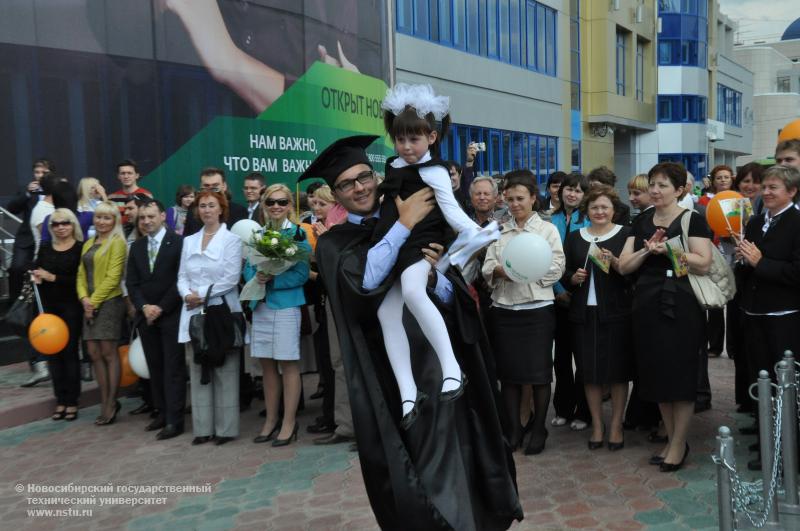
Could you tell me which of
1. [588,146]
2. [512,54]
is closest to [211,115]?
[512,54]

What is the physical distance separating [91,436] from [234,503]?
8.25 ft

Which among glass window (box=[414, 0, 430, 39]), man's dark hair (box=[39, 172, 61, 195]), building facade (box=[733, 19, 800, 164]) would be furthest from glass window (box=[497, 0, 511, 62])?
building facade (box=[733, 19, 800, 164])

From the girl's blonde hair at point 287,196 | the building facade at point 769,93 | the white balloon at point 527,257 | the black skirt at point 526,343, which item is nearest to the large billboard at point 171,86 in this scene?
the girl's blonde hair at point 287,196

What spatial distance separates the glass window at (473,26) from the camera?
2558 cm

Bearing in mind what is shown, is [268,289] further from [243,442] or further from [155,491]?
[155,491]

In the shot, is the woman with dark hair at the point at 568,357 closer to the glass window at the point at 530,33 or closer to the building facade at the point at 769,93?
the glass window at the point at 530,33

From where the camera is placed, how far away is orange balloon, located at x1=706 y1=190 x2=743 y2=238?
236 inches

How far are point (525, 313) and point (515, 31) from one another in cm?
2427

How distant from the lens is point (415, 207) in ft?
11.5

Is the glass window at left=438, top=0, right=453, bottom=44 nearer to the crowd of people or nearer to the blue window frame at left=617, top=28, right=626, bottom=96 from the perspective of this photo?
the crowd of people

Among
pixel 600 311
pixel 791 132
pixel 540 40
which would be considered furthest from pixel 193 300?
pixel 540 40

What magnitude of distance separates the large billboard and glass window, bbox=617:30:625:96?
27483mm

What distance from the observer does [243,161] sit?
1237 centimetres

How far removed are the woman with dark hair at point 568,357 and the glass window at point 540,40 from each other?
24.6 meters
